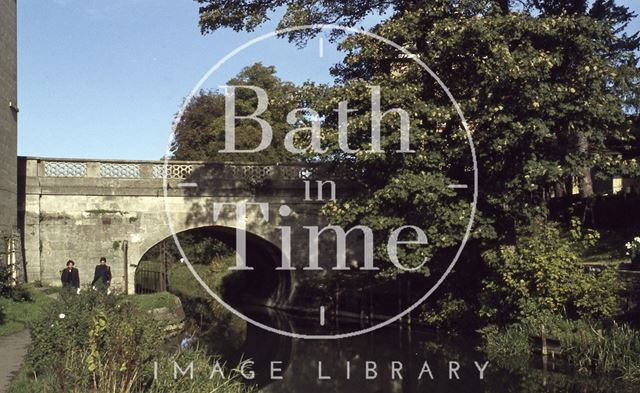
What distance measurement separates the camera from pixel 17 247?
60.7ft

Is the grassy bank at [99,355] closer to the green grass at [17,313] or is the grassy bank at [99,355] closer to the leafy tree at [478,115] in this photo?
the green grass at [17,313]

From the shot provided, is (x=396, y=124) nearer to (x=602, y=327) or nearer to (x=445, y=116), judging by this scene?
(x=445, y=116)

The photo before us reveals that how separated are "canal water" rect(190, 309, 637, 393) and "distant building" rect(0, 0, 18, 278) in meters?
5.69

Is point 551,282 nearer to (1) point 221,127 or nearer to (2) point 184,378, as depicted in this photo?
(2) point 184,378

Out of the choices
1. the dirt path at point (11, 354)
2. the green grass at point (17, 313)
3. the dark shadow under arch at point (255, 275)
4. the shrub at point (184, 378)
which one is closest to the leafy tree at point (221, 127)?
the dark shadow under arch at point (255, 275)

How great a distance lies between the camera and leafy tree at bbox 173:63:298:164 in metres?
29.5

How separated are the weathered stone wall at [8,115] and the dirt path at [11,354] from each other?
6014 mm

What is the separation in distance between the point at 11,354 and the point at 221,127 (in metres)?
21.8

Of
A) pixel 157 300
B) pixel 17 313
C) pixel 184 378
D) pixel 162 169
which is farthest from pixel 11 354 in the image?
pixel 162 169

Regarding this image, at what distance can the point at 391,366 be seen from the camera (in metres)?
13.5

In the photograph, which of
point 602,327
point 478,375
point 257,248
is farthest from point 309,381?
point 257,248

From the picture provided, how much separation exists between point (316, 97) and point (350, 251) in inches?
302

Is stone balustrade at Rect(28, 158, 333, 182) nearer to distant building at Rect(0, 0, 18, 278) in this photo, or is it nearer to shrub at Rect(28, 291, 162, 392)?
distant building at Rect(0, 0, 18, 278)

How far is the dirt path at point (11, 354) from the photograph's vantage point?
830 cm
